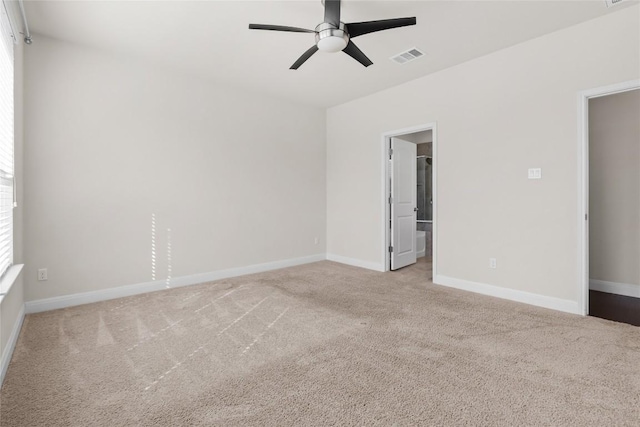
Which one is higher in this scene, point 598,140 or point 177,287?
point 598,140

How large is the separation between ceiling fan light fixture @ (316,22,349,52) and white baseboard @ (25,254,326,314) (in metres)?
3.19

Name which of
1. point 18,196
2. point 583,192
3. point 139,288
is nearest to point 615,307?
point 583,192

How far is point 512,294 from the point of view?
3.45 metres

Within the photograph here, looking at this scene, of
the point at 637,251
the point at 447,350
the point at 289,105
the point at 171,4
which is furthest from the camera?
the point at 289,105

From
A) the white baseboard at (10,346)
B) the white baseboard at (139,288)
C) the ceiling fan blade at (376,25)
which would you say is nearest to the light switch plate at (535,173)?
the ceiling fan blade at (376,25)

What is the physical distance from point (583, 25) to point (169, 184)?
4.68m

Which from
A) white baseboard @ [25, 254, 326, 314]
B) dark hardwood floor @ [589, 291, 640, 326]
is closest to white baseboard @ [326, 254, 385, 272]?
white baseboard @ [25, 254, 326, 314]

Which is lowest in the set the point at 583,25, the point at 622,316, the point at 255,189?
the point at 622,316

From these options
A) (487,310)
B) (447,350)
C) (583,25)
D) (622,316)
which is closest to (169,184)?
(447,350)

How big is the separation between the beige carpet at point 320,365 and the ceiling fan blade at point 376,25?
7.97 ft

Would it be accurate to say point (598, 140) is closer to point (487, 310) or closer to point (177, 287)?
point (487, 310)

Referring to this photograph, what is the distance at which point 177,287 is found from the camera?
396 centimetres

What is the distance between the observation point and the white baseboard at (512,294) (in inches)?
121

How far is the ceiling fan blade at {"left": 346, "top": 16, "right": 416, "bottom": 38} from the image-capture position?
2.33 m
